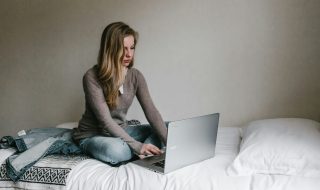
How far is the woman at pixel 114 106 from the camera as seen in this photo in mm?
1544

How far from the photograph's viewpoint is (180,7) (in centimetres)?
213

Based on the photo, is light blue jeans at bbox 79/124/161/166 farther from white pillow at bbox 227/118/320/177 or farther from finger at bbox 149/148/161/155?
white pillow at bbox 227/118/320/177

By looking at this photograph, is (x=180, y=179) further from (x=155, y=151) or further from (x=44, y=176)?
(x=44, y=176)

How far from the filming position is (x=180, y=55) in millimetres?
2178

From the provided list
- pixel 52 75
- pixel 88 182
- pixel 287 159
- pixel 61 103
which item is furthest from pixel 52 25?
pixel 287 159

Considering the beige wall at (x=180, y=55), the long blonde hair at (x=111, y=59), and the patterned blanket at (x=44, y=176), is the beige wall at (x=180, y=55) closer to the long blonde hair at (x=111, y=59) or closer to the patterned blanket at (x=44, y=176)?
the long blonde hair at (x=111, y=59)

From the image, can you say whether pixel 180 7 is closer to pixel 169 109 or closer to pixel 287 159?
pixel 169 109

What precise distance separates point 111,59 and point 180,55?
0.63 meters

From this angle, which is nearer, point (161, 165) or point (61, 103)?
point (161, 165)

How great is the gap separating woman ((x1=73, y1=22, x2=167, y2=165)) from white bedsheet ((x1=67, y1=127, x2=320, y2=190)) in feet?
0.30

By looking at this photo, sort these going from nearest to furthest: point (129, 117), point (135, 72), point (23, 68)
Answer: point (135, 72) → point (129, 117) → point (23, 68)

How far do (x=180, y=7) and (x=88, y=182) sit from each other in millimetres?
1218

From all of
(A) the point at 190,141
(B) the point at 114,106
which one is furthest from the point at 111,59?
(A) the point at 190,141

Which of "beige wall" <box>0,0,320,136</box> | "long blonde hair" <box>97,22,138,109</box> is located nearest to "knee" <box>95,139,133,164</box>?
"long blonde hair" <box>97,22,138,109</box>
